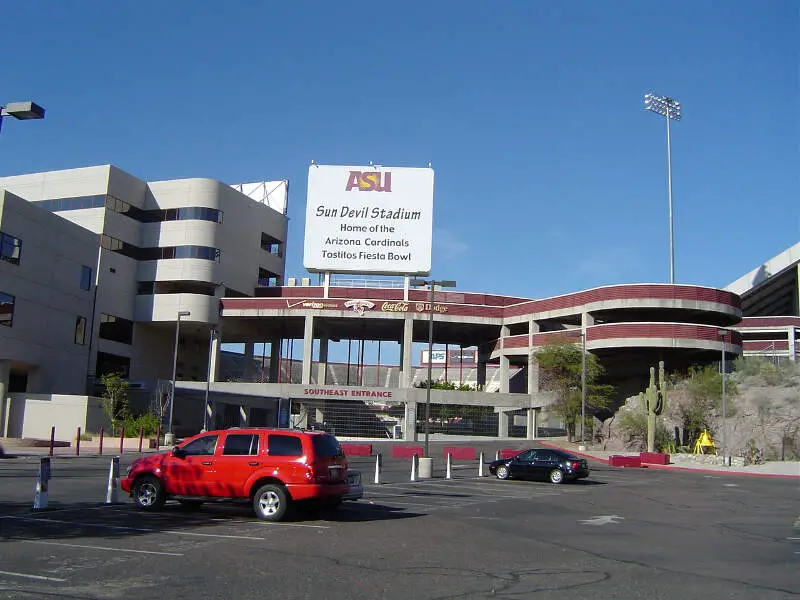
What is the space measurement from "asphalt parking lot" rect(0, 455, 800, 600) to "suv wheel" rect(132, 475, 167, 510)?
0.34m

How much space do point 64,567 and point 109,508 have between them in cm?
694

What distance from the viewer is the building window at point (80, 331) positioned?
6106 centimetres

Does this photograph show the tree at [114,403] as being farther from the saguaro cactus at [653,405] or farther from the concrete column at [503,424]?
the saguaro cactus at [653,405]

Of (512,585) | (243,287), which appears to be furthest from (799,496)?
(243,287)

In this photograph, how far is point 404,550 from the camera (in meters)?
12.0

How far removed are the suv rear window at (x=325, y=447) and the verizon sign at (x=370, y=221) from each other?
179ft

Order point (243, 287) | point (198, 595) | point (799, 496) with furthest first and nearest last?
point (243, 287)
point (799, 496)
point (198, 595)

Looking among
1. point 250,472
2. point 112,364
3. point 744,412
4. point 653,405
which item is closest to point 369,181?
point 112,364

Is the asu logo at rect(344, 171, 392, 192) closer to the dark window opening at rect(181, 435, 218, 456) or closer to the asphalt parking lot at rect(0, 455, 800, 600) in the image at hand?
the asphalt parking lot at rect(0, 455, 800, 600)

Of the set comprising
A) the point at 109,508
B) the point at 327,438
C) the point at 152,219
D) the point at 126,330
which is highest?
the point at 152,219

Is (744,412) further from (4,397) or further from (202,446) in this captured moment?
(4,397)

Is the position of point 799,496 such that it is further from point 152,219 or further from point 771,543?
point 152,219

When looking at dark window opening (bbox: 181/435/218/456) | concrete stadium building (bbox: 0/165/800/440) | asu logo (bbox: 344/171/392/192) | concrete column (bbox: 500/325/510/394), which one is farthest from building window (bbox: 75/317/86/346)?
dark window opening (bbox: 181/435/218/456)

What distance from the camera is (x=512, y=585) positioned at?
9.45 meters
